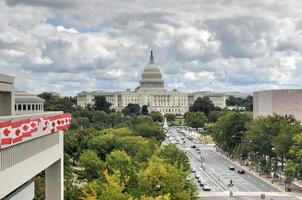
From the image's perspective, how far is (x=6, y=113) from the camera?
2800 cm

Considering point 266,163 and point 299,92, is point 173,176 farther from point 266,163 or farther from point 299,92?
point 299,92

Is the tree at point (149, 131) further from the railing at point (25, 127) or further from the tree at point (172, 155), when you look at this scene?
the railing at point (25, 127)

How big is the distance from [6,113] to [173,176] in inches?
748

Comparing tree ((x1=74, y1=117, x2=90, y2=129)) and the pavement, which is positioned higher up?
tree ((x1=74, y1=117, x2=90, y2=129))

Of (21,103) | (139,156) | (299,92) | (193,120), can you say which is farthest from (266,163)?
(193,120)

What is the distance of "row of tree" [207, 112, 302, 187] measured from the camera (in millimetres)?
64969

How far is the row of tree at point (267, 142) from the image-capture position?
64969 mm

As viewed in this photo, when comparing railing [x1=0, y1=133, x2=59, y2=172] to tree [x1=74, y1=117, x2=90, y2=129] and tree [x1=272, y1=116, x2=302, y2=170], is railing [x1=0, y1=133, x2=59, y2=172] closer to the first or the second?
tree [x1=272, y1=116, x2=302, y2=170]

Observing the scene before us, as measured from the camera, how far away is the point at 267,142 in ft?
263

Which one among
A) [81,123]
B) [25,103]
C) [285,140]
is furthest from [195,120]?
[25,103]

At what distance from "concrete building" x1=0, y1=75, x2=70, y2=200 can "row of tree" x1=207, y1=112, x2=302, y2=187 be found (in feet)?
118

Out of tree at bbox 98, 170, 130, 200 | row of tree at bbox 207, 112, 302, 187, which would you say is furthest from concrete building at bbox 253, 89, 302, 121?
tree at bbox 98, 170, 130, 200

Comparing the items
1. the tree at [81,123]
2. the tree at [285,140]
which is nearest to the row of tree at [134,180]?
the tree at [285,140]

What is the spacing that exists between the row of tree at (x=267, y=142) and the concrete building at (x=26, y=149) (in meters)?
35.9
